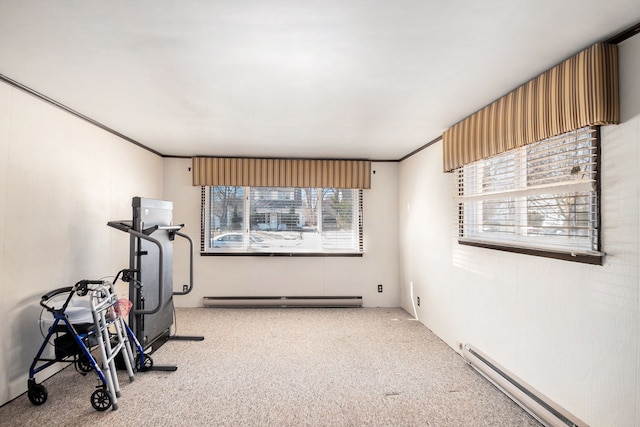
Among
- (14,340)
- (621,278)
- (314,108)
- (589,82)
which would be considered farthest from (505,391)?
(14,340)

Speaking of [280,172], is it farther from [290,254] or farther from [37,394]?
[37,394]

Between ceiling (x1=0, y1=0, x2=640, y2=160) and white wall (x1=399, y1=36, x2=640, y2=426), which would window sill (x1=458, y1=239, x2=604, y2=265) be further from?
ceiling (x1=0, y1=0, x2=640, y2=160)

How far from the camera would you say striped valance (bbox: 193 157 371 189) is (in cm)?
501

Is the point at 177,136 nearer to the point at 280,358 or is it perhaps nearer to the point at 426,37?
the point at 280,358

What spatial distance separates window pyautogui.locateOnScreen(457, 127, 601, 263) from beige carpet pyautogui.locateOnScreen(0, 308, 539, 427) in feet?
4.09

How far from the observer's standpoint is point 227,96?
8.64ft

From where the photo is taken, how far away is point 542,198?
2332mm

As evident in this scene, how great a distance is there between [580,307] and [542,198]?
0.77 metres

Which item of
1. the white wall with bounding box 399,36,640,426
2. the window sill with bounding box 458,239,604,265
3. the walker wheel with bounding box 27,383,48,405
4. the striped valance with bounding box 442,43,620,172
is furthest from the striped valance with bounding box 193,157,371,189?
the walker wheel with bounding box 27,383,48,405

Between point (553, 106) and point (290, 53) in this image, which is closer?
point (290, 53)

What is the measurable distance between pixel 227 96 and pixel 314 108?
756 mm

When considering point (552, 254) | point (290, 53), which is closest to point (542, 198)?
point (552, 254)

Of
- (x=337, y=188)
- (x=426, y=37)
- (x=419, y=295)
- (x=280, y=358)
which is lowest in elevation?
(x=280, y=358)

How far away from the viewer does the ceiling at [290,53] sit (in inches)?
61.1
